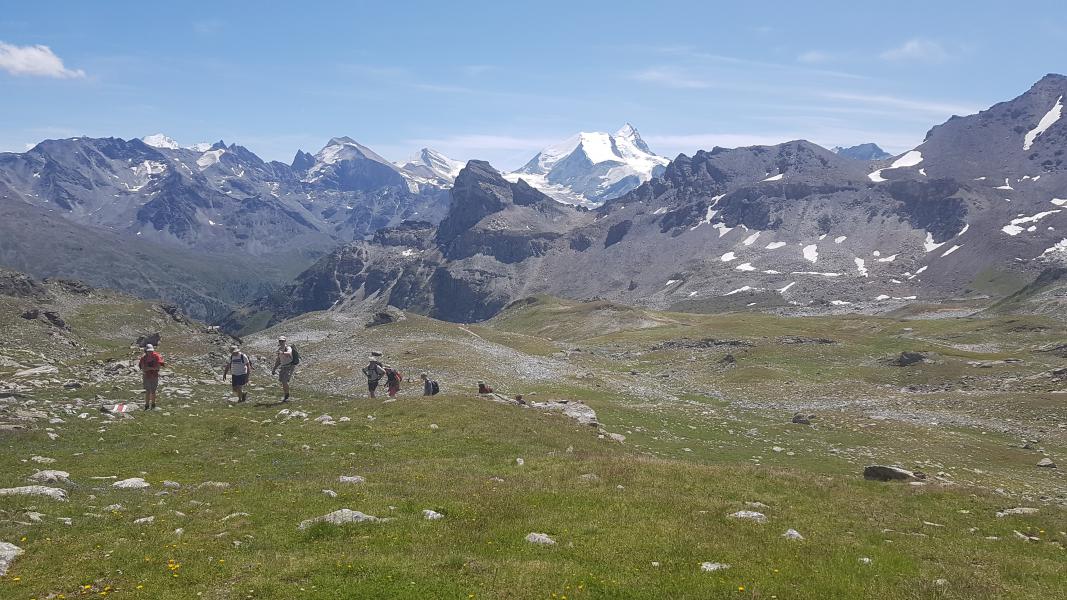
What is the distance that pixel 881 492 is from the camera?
2430cm

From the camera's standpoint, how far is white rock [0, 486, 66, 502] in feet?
63.2

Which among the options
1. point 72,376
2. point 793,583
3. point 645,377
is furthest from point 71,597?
point 645,377

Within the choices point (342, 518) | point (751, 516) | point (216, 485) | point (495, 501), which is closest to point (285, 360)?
point (216, 485)

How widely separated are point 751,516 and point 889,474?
10913mm

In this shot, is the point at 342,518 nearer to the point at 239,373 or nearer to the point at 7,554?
the point at 7,554

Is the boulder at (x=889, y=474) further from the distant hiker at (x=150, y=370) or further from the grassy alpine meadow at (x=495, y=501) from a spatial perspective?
the distant hiker at (x=150, y=370)

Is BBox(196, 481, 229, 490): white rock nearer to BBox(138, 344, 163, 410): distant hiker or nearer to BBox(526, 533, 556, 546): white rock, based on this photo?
BBox(526, 533, 556, 546): white rock

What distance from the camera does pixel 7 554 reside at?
14.6 m

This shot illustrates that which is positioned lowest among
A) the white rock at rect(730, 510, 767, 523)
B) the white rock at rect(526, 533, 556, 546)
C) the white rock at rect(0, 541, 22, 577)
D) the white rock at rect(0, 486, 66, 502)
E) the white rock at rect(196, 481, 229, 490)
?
the white rock at rect(730, 510, 767, 523)

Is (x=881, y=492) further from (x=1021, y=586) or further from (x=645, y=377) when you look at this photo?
(x=645, y=377)

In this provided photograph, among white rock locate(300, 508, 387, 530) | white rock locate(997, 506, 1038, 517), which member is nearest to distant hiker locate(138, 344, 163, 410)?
white rock locate(300, 508, 387, 530)

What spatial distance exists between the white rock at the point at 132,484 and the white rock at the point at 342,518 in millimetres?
7762

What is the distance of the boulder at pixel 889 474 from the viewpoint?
89.4 ft

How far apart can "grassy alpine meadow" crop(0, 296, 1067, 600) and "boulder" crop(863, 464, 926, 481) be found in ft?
3.48
